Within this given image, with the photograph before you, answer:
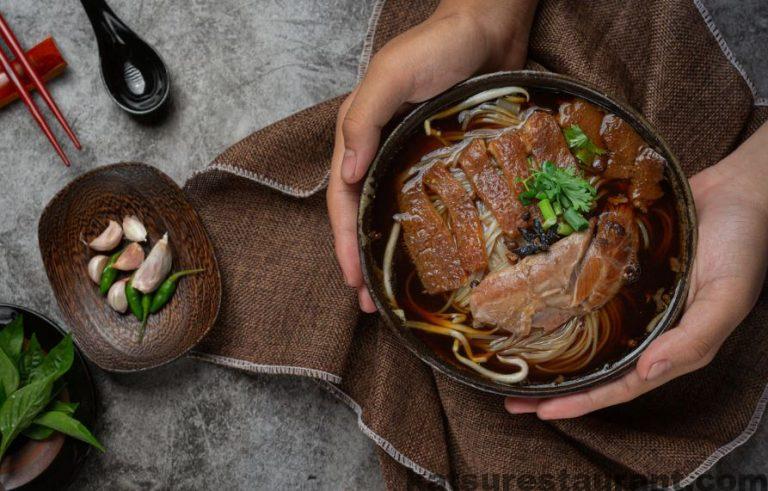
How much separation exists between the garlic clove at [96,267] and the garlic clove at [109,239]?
48 mm

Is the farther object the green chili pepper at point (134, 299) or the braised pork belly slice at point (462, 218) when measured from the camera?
the green chili pepper at point (134, 299)

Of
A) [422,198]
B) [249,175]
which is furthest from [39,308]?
[422,198]

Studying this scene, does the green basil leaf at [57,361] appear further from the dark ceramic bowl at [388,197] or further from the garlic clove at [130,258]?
the dark ceramic bowl at [388,197]

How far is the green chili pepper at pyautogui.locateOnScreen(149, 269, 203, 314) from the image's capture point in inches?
129

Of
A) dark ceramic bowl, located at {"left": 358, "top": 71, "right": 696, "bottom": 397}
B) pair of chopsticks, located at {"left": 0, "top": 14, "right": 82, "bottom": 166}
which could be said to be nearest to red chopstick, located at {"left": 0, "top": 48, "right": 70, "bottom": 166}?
pair of chopsticks, located at {"left": 0, "top": 14, "right": 82, "bottom": 166}

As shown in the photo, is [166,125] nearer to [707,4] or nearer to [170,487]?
[170,487]

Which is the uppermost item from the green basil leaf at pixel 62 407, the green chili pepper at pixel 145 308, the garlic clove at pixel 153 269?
the garlic clove at pixel 153 269

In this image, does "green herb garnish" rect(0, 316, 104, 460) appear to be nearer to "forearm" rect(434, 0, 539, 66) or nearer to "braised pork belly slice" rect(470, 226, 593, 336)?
"braised pork belly slice" rect(470, 226, 593, 336)

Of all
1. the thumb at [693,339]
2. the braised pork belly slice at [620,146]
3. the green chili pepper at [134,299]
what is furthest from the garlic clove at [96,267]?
the thumb at [693,339]

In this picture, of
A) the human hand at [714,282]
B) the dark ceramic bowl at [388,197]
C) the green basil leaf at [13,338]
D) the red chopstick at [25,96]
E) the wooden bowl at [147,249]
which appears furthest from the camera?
the red chopstick at [25,96]

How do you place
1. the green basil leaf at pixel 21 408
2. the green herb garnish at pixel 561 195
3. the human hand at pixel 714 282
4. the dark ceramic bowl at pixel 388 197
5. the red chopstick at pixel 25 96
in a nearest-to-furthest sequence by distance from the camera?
the green herb garnish at pixel 561 195, the dark ceramic bowl at pixel 388 197, the human hand at pixel 714 282, the green basil leaf at pixel 21 408, the red chopstick at pixel 25 96

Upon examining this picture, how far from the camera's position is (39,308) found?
136 inches

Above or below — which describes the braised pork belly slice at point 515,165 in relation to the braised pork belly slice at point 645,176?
above

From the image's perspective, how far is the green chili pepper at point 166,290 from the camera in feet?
10.8
